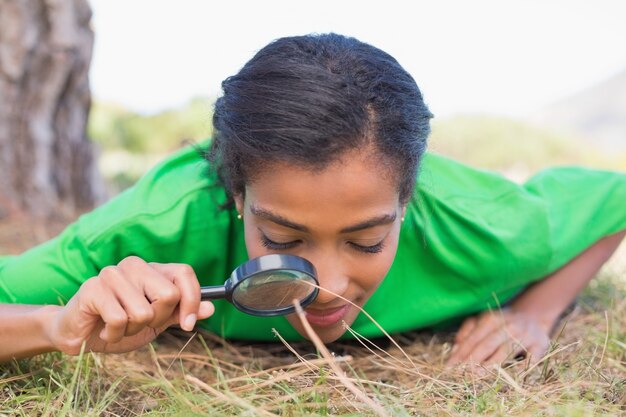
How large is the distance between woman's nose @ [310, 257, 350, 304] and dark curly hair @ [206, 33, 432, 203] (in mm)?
307

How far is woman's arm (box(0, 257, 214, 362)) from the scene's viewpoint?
2.00 metres

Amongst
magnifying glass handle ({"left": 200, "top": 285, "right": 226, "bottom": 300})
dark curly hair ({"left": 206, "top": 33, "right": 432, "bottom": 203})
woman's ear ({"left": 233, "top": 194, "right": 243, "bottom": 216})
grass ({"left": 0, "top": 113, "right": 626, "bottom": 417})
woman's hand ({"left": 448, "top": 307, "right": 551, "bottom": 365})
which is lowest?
woman's hand ({"left": 448, "top": 307, "right": 551, "bottom": 365})

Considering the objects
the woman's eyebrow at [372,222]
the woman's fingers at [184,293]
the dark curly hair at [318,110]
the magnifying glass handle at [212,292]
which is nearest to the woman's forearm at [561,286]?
the dark curly hair at [318,110]

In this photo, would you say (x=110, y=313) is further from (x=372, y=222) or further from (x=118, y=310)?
(x=372, y=222)

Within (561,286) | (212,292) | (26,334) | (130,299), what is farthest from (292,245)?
(561,286)

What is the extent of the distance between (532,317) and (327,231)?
5.12 feet

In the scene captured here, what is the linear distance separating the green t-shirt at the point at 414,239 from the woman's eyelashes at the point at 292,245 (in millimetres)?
526

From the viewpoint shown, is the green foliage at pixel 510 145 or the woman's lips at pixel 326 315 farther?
the green foliage at pixel 510 145

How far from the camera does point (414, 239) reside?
307cm

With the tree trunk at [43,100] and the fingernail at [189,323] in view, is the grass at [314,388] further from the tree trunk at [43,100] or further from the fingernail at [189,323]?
the tree trunk at [43,100]

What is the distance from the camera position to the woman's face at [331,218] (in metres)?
2.18

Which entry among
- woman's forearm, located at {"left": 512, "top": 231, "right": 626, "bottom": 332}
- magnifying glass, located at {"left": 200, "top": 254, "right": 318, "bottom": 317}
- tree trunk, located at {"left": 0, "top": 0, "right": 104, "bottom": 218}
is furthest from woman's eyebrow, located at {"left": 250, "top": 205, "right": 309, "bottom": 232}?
tree trunk, located at {"left": 0, "top": 0, "right": 104, "bottom": 218}

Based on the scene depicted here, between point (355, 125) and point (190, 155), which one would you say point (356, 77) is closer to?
point (355, 125)

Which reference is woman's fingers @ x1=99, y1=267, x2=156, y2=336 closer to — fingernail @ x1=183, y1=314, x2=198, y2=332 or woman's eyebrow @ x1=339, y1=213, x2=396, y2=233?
fingernail @ x1=183, y1=314, x2=198, y2=332
